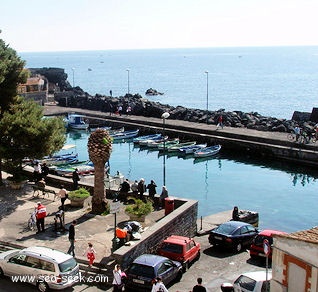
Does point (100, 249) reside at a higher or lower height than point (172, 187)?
higher

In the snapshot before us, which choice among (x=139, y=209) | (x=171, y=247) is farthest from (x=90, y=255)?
(x=139, y=209)

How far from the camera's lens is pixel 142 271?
15547 mm

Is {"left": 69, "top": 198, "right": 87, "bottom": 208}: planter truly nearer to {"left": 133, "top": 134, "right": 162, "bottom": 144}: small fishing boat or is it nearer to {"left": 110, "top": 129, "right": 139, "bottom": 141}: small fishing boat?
{"left": 133, "top": 134, "right": 162, "bottom": 144}: small fishing boat

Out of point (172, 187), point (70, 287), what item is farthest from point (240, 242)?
point (172, 187)

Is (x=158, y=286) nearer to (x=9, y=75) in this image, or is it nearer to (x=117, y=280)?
(x=117, y=280)

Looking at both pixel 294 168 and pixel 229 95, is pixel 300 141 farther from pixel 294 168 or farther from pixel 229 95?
pixel 229 95

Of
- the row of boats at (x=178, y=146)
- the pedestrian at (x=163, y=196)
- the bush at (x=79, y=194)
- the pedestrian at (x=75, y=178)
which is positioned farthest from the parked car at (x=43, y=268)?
the row of boats at (x=178, y=146)

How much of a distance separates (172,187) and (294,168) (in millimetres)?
12485

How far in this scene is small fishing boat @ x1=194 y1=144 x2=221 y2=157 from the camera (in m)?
49.6

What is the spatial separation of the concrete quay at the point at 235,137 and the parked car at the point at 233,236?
25.2 meters

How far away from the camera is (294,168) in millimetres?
45531

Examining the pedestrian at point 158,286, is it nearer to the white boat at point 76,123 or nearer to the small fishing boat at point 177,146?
the small fishing boat at point 177,146

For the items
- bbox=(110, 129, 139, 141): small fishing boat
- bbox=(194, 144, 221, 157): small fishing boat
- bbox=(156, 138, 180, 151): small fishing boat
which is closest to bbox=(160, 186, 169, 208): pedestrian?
bbox=(194, 144, 221, 157): small fishing boat

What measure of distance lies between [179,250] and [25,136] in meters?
10.4
